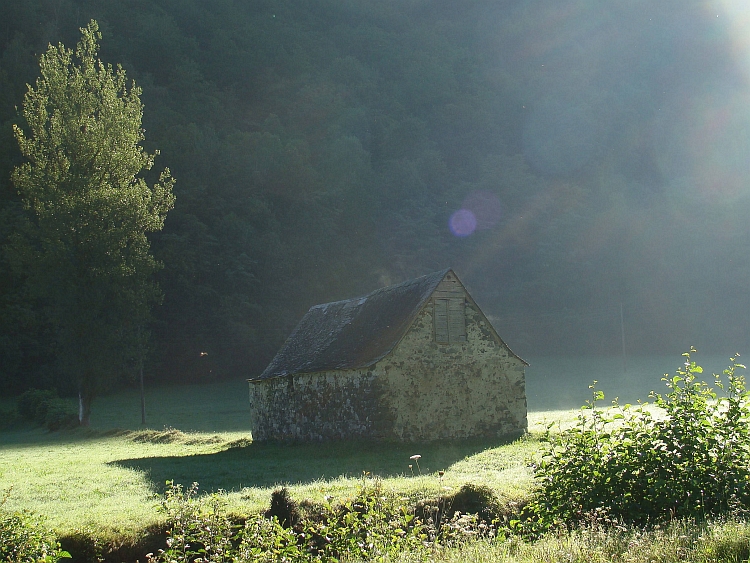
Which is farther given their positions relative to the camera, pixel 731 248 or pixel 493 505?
pixel 731 248

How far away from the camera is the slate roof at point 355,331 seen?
71.7 ft

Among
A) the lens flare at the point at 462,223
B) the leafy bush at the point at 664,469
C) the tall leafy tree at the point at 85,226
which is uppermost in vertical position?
the lens flare at the point at 462,223

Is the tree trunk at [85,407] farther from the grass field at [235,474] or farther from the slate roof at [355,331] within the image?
the slate roof at [355,331]

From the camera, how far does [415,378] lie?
2112cm

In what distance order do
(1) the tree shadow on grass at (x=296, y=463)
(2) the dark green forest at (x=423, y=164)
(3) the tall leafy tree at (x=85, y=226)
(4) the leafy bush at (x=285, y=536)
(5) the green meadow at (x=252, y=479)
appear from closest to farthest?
(5) the green meadow at (x=252, y=479) < (4) the leafy bush at (x=285, y=536) < (1) the tree shadow on grass at (x=296, y=463) < (3) the tall leafy tree at (x=85, y=226) < (2) the dark green forest at (x=423, y=164)

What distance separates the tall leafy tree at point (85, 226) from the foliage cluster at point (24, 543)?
25.7m

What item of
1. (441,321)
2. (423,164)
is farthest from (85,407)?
(423,164)

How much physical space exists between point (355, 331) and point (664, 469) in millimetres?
16470

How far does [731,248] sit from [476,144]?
30.4 metres

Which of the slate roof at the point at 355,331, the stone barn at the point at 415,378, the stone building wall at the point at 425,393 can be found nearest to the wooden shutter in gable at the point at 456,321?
the stone barn at the point at 415,378

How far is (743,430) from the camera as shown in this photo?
28.0 ft

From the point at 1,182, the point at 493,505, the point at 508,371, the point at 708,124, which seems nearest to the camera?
the point at 493,505

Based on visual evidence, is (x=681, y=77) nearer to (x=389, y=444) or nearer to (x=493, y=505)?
(x=389, y=444)

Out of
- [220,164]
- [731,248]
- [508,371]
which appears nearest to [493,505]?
[508,371]
